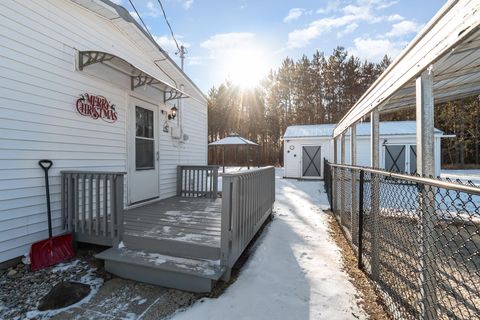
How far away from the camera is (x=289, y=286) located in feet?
8.64

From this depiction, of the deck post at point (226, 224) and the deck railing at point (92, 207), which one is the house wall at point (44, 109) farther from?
the deck post at point (226, 224)

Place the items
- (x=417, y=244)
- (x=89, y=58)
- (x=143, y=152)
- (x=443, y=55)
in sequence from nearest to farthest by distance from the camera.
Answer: (x=443, y=55)
(x=417, y=244)
(x=89, y=58)
(x=143, y=152)

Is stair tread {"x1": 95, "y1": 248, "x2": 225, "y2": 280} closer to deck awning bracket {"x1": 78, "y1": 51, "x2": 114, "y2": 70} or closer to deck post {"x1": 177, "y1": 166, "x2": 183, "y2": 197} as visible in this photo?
deck awning bracket {"x1": 78, "y1": 51, "x2": 114, "y2": 70}

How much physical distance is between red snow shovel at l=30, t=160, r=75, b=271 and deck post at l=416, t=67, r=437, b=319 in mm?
3663

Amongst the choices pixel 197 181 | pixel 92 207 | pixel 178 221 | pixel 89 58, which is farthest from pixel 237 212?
pixel 197 181

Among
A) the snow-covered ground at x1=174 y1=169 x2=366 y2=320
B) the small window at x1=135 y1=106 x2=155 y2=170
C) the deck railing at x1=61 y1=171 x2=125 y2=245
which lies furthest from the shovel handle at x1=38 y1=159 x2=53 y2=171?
the snow-covered ground at x1=174 y1=169 x2=366 y2=320

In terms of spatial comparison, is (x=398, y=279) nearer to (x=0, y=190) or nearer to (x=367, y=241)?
(x=367, y=241)

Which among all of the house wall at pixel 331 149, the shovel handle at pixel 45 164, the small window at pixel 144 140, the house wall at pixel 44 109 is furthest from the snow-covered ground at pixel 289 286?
the house wall at pixel 331 149

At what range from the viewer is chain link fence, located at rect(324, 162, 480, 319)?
1.57 meters

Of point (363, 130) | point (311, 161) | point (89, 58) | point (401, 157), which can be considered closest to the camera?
point (89, 58)

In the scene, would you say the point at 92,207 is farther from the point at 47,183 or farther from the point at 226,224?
the point at 226,224

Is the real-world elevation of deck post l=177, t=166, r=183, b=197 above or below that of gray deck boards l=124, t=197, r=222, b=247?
above

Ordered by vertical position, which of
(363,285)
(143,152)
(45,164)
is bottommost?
(363,285)

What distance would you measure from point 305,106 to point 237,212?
71.2 feet
